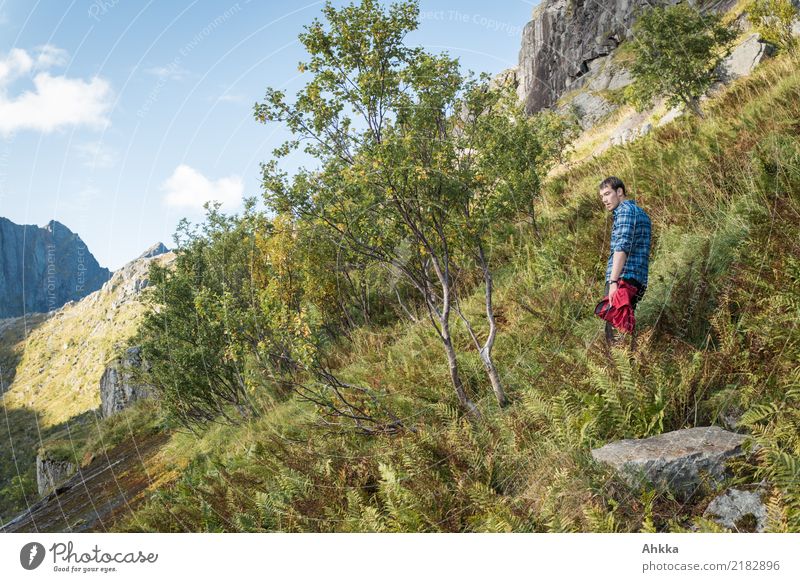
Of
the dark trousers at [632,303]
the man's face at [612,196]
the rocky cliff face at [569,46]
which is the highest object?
the rocky cliff face at [569,46]

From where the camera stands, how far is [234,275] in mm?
14773

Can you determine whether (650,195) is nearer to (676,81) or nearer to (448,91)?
(448,91)

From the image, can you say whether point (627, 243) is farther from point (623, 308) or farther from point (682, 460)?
point (682, 460)

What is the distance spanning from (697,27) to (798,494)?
2722cm

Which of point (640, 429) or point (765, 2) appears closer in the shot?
point (640, 429)

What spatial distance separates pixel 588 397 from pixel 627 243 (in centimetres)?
151

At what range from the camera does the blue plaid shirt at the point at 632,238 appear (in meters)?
4.34

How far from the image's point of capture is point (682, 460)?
3.13m

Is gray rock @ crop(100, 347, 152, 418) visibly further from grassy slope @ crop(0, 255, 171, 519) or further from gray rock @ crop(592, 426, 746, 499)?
gray rock @ crop(592, 426, 746, 499)

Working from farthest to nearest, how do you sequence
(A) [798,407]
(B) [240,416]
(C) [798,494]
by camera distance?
(B) [240,416], (A) [798,407], (C) [798,494]

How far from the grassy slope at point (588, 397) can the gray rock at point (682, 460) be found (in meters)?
0.11

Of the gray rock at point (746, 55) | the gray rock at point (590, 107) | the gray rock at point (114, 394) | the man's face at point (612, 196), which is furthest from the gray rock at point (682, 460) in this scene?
the gray rock at point (590, 107)

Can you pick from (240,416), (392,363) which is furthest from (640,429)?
(240,416)

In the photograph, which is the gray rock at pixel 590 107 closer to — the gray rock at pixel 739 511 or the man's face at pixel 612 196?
the man's face at pixel 612 196
